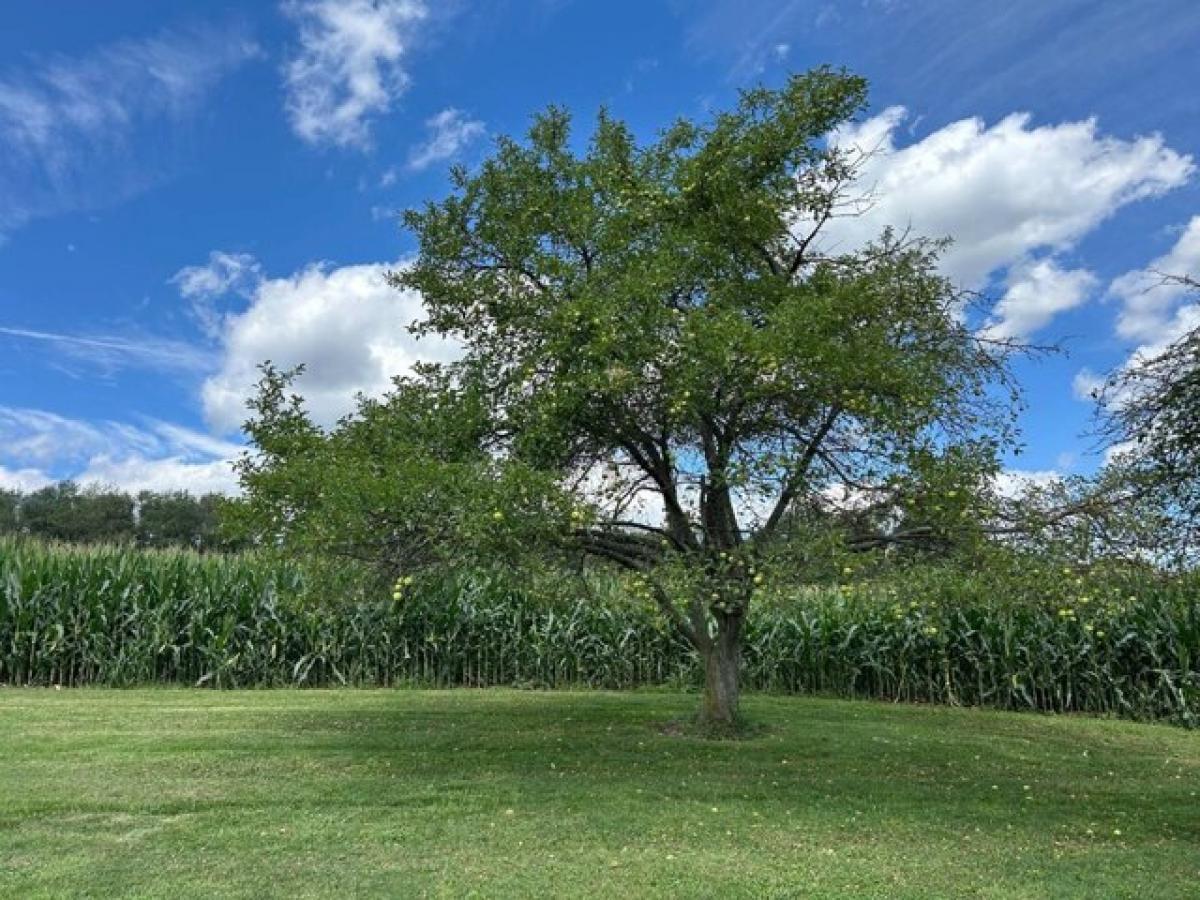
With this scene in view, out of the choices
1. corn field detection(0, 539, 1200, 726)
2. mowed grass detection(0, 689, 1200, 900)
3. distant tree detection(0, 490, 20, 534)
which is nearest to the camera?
mowed grass detection(0, 689, 1200, 900)

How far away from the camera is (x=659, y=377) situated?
7.23m

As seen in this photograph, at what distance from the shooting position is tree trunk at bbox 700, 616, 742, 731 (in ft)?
28.7

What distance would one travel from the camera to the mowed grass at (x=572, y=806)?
16.2ft

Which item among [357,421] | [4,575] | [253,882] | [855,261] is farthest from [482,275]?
[4,575]

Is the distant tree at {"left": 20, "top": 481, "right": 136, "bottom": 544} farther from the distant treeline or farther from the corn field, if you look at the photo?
the corn field

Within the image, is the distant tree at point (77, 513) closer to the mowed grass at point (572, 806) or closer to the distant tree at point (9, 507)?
the distant tree at point (9, 507)

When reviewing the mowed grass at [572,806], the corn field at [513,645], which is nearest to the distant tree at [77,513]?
the corn field at [513,645]

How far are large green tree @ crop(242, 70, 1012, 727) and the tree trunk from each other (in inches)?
1.1

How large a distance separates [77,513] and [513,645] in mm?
41702

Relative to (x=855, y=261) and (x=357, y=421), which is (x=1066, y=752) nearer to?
(x=855, y=261)

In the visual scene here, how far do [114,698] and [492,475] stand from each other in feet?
25.7

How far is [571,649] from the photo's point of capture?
45.7 ft

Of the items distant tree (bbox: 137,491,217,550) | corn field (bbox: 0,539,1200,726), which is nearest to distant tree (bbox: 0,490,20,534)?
distant tree (bbox: 137,491,217,550)

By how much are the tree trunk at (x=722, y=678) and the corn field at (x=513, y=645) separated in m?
3.45
